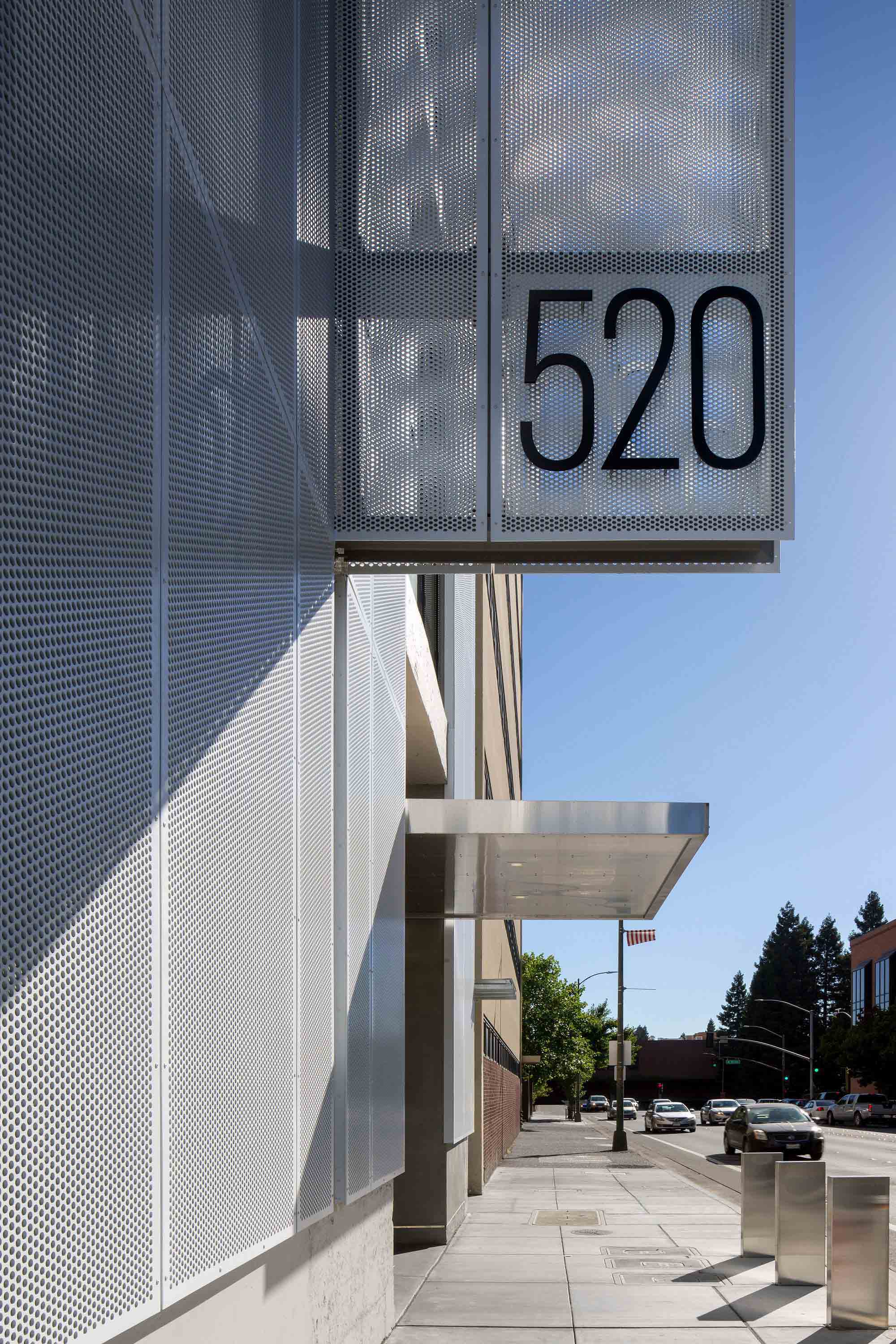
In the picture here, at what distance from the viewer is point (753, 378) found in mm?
6738

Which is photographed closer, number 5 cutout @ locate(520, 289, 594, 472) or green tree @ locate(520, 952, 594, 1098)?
number 5 cutout @ locate(520, 289, 594, 472)

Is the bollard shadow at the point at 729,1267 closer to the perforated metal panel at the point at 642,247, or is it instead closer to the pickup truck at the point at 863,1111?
the perforated metal panel at the point at 642,247

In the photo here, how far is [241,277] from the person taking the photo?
486cm

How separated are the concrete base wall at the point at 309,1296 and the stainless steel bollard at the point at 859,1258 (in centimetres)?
344

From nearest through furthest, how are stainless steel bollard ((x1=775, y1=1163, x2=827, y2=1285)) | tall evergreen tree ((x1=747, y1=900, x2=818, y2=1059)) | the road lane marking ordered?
stainless steel bollard ((x1=775, y1=1163, x2=827, y2=1285)) → the road lane marking → tall evergreen tree ((x1=747, y1=900, x2=818, y2=1059))

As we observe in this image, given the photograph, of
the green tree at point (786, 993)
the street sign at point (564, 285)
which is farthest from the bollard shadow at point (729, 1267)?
the green tree at point (786, 993)

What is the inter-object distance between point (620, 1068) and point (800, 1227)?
34.1 metres

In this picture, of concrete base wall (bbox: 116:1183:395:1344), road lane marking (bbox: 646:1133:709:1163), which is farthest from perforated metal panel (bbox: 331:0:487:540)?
road lane marking (bbox: 646:1133:709:1163)

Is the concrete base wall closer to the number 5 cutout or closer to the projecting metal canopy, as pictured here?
the projecting metal canopy

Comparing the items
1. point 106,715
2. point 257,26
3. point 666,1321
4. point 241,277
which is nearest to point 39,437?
point 106,715

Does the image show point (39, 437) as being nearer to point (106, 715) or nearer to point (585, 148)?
point (106, 715)

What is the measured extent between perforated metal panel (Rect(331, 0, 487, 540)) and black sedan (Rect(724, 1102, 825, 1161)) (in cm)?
2719

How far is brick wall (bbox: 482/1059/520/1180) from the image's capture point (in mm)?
27359

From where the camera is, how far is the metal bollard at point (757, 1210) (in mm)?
15891
